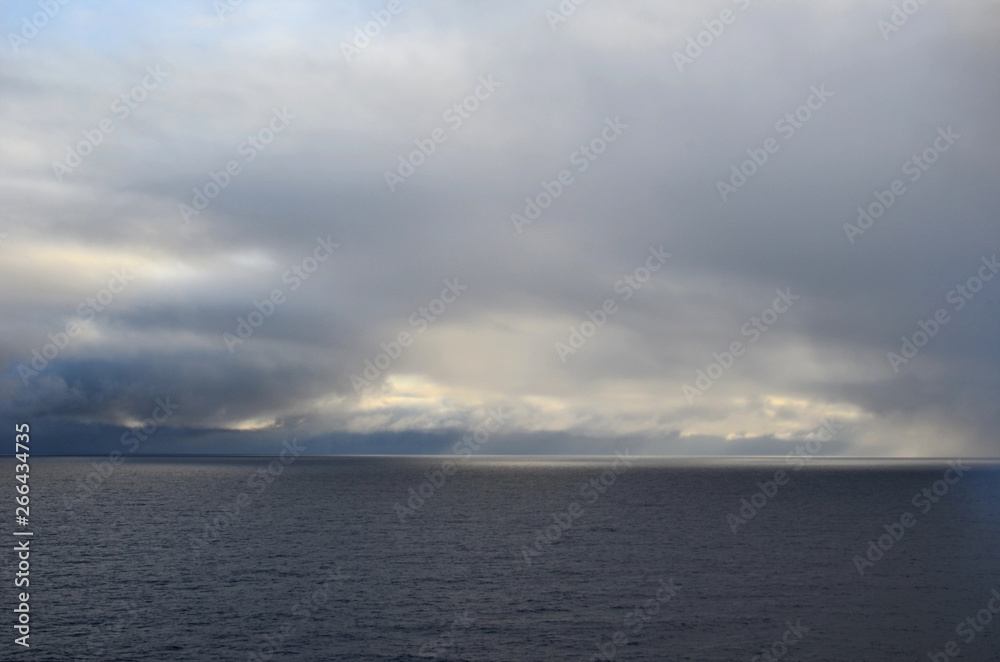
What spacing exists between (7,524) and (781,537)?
128496 millimetres

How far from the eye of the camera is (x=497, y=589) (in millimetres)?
75875

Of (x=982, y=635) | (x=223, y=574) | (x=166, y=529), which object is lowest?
(x=982, y=635)

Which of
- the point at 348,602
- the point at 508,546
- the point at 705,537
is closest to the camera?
the point at 348,602

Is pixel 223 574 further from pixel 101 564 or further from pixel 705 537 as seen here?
pixel 705 537

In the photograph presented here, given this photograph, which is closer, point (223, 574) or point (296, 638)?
point (296, 638)

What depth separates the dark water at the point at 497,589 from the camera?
57.4 m

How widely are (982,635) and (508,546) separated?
5900 centimetres

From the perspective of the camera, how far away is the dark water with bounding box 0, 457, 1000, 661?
57.4 metres

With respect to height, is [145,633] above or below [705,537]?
below

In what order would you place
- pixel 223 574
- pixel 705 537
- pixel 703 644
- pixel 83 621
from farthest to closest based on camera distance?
pixel 705 537, pixel 223 574, pixel 83 621, pixel 703 644

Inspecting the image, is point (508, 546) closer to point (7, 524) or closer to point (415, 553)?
point (415, 553)

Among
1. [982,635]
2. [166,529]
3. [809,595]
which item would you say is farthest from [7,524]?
[982,635]

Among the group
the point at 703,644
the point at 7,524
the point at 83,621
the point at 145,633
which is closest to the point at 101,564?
the point at 83,621

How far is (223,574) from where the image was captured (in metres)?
82.1
